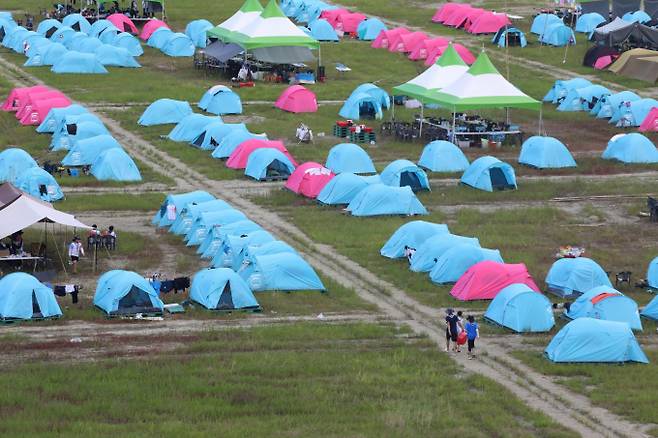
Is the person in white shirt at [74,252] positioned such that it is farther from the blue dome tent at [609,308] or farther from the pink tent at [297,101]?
the pink tent at [297,101]

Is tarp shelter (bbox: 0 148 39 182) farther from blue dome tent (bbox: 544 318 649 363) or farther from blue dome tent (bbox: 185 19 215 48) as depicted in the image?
blue dome tent (bbox: 185 19 215 48)

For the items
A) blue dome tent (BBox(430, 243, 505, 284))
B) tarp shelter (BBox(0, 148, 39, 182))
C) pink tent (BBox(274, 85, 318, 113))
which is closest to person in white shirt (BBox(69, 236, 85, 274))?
blue dome tent (BBox(430, 243, 505, 284))

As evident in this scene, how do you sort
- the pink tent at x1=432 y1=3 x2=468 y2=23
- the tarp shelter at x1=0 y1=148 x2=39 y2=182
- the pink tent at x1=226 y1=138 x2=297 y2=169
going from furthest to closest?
1. the pink tent at x1=432 y1=3 x2=468 y2=23
2. the pink tent at x1=226 y1=138 x2=297 y2=169
3. the tarp shelter at x1=0 y1=148 x2=39 y2=182

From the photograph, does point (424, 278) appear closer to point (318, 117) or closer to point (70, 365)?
point (70, 365)

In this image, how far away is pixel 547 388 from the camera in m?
33.2

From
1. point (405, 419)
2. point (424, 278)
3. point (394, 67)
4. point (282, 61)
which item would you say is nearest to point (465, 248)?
point (424, 278)

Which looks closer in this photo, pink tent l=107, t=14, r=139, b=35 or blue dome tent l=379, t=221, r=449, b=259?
blue dome tent l=379, t=221, r=449, b=259

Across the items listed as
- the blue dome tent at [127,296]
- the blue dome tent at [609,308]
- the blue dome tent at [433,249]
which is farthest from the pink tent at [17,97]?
the blue dome tent at [609,308]

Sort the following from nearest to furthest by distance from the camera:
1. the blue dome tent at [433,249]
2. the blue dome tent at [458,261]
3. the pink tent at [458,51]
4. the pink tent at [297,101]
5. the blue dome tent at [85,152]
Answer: the blue dome tent at [458,261] → the blue dome tent at [433,249] → the blue dome tent at [85,152] → the pink tent at [297,101] → the pink tent at [458,51]

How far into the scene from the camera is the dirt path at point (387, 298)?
103 ft

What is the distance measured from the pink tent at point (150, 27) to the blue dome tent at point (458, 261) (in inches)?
1915

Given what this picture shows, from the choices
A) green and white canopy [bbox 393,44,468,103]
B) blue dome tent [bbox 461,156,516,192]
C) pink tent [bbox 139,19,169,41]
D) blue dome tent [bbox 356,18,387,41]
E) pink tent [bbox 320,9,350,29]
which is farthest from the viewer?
pink tent [bbox 320,9,350,29]

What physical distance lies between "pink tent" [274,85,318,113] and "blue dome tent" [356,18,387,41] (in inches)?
886

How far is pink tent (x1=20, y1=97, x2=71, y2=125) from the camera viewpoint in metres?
62.5
